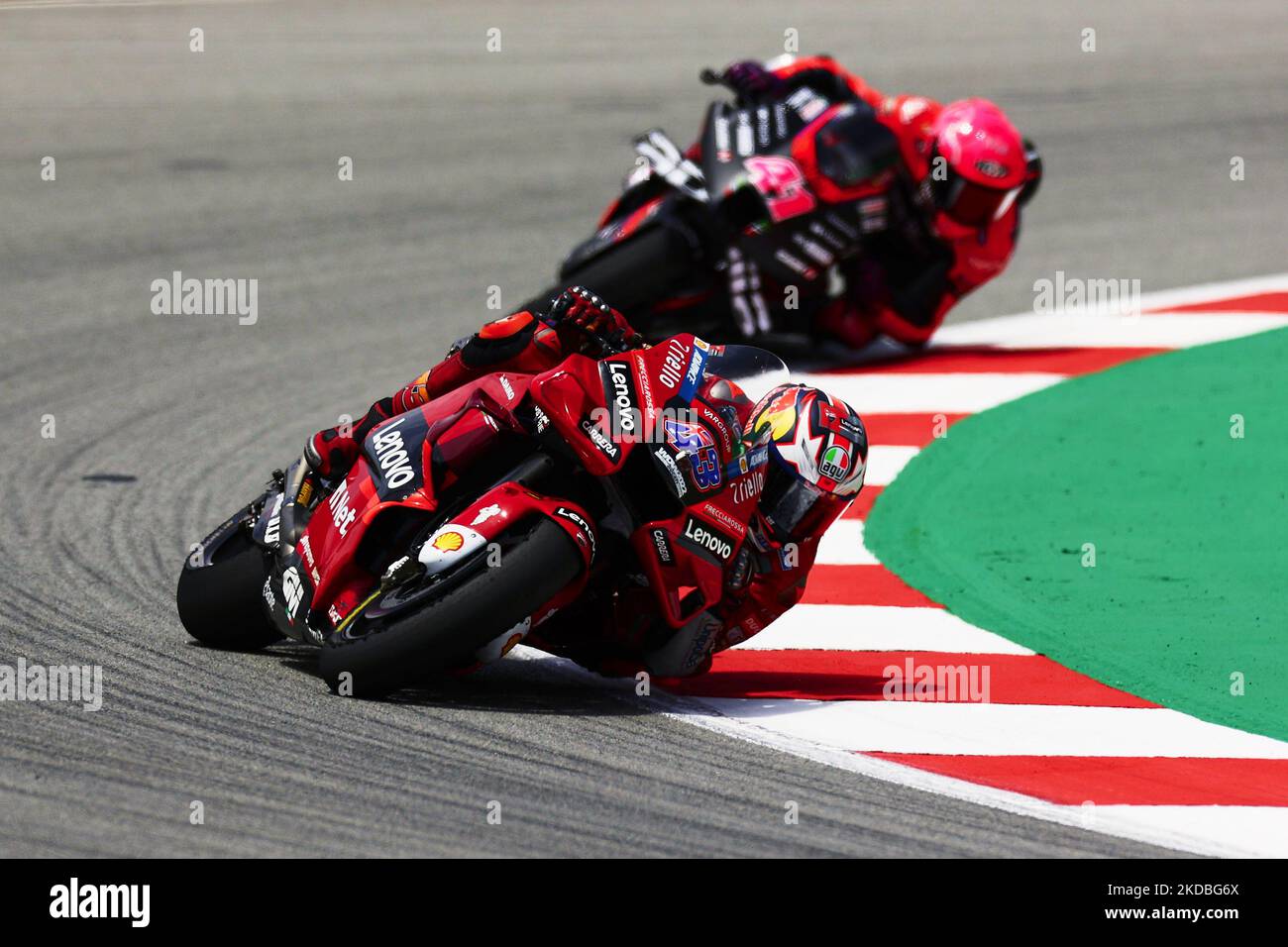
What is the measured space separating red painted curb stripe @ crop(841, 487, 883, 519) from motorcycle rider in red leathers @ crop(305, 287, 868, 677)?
2.33 meters

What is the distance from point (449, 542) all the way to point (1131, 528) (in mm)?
3775

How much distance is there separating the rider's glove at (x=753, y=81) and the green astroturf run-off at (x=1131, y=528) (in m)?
2.18

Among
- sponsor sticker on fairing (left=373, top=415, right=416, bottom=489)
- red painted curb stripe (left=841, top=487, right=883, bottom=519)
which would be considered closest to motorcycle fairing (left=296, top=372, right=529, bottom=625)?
sponsor sticker on fairing (left=373, top=415, right=416, bottom=489)

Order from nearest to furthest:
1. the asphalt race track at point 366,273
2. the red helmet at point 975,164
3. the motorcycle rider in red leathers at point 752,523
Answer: the asphalt race track at point 366,273, the motorcycle rider in red leathers at point 752,523, the red helmet at point 975,164

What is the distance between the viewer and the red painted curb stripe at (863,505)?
30.2 feet

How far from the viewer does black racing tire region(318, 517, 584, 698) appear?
6031 mm

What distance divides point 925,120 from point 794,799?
6.31 metres

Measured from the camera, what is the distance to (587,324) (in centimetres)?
669

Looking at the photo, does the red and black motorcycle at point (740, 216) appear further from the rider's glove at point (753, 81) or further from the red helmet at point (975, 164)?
the red helmet at point (975, 164)

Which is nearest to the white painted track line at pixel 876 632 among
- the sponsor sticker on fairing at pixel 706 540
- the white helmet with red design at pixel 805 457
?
the white helmet with red design at pixel 805 457

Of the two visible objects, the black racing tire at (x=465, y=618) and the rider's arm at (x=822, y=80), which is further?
the rider's arm at (x=822, y=80)

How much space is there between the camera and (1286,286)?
13.3m

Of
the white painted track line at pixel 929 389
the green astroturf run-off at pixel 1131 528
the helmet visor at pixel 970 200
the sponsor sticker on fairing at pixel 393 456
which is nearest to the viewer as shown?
the sponsor sticker on fairing at pixel 393 456

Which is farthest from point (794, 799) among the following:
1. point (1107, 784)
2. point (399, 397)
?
point (399, 397)
